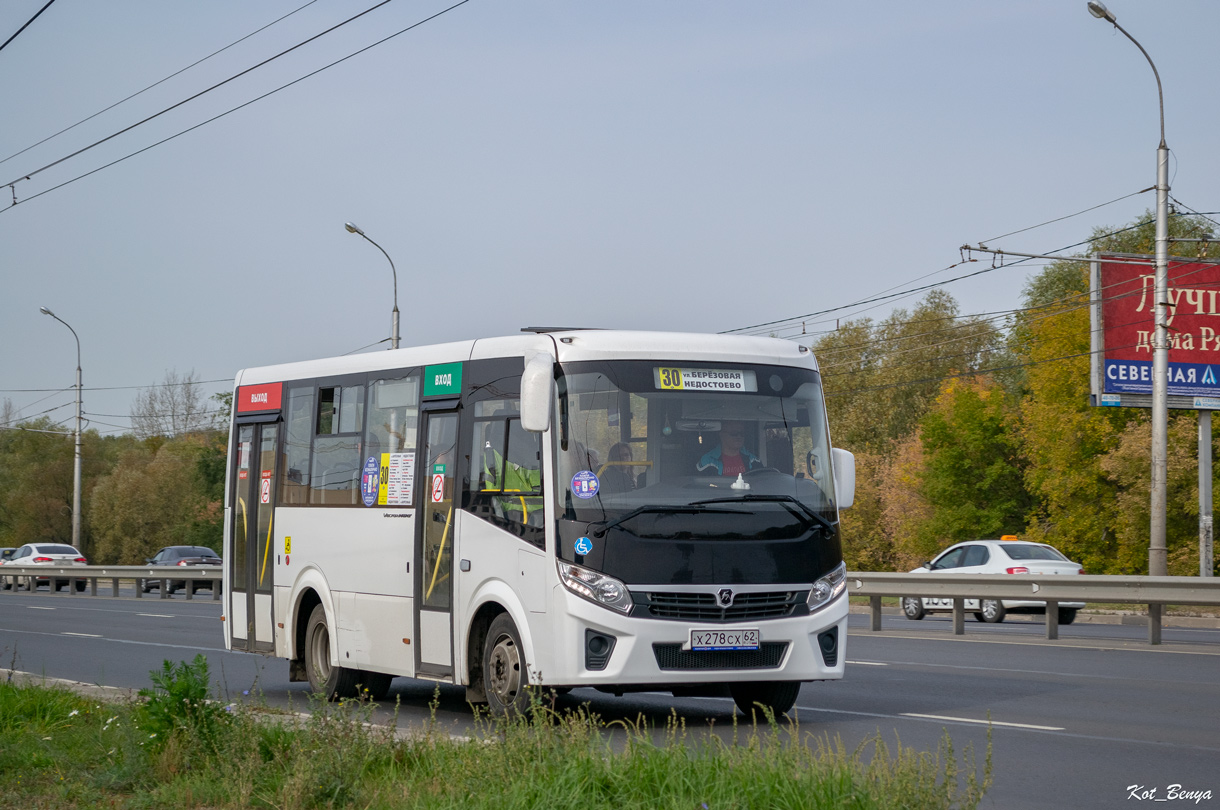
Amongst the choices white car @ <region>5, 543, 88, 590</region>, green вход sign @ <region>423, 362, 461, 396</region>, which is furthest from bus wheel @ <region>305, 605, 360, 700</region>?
white car @ <region>5, 543, 88, 590</region>

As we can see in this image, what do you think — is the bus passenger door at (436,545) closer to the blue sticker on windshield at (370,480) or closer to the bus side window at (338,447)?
the blue sticker on windshield at (370,480)

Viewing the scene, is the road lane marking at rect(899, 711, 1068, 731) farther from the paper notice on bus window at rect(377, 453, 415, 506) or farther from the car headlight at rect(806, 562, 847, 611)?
the paper notice on bus window at rect(377, 453, 415, 506)

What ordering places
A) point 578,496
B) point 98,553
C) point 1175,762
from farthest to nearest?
point 98,553
point 578,496
point 1175,762

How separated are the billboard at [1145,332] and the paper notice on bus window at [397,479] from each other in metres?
26.5

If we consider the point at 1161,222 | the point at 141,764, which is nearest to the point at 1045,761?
the point at 141,764

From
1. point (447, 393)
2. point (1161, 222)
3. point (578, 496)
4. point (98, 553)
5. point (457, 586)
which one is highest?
point (1161, 222)

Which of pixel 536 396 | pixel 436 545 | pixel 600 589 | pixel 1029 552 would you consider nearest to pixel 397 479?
pixel 436 545

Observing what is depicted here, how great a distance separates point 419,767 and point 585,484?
10.6ft

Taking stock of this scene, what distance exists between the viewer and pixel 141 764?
790 centimetres

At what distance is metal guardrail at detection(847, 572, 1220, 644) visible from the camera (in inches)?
748

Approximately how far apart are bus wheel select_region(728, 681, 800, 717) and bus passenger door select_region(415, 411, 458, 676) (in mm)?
2268

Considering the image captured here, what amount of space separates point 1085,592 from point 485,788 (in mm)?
15664

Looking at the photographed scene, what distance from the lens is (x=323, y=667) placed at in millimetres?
12914

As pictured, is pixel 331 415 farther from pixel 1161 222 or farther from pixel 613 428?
pixel 1161 222
